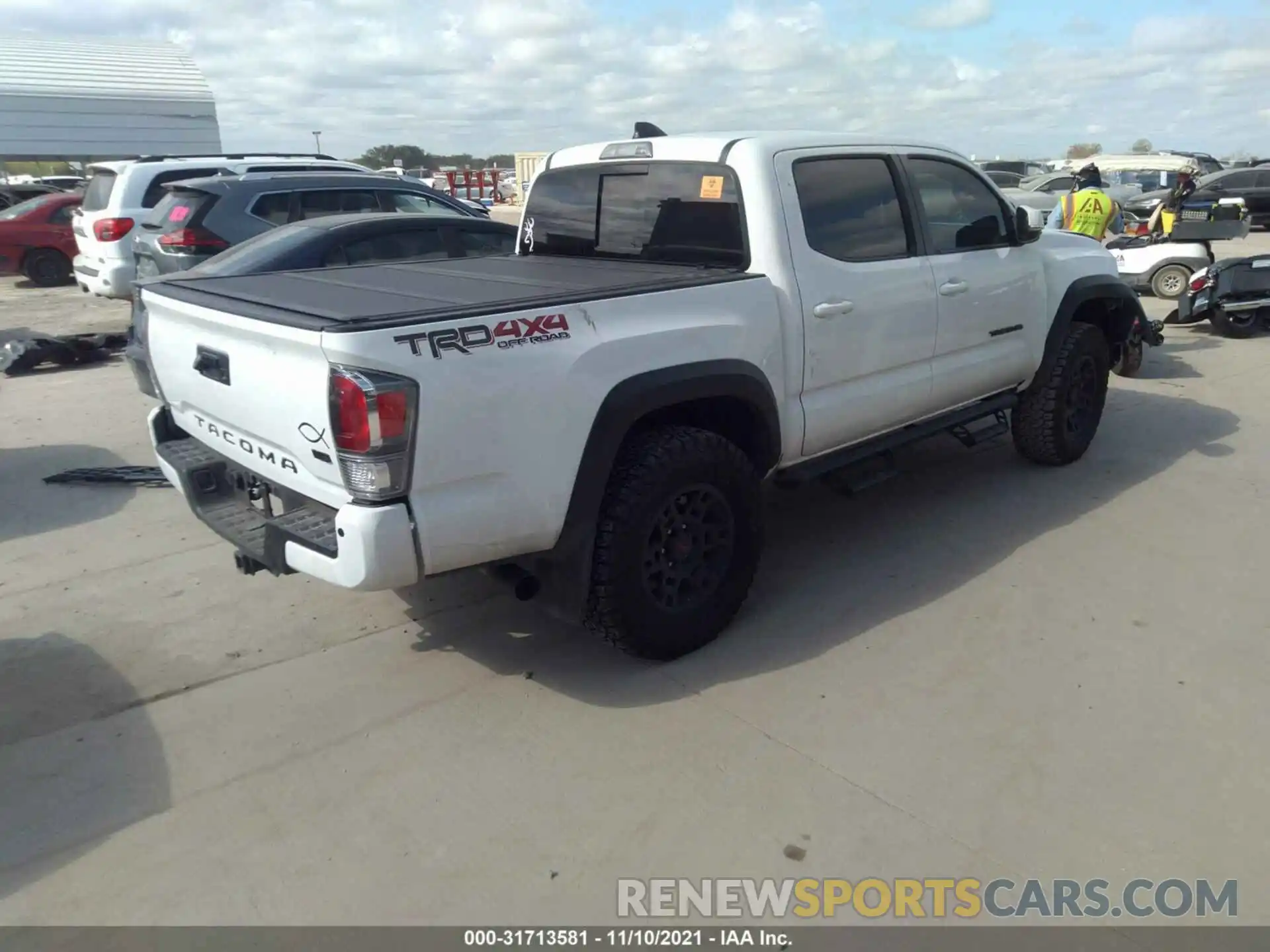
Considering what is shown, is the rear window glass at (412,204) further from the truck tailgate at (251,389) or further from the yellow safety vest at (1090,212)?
the yellow safety vest at (1090,212)

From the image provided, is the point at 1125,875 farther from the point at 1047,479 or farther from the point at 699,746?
the point at 1047,479

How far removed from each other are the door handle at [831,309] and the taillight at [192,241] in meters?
6.37

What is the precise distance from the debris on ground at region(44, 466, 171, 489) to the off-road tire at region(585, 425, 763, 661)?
358cm

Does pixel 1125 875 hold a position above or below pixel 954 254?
below

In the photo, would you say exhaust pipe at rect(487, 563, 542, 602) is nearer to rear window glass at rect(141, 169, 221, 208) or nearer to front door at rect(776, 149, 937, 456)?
front door at rect(776, 149, 937, 456)

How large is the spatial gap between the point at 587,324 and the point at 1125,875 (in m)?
2.26

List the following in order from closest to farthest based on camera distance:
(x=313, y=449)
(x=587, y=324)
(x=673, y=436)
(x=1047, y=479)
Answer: (x=313, y=449) → (x=587, y=324) → (x=673, y=436) → (x=1047, y=479)

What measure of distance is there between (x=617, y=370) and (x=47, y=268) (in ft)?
54.6

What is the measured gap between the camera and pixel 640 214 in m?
4.52

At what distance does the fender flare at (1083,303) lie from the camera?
219 inches

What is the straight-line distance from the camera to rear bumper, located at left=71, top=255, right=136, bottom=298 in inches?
419

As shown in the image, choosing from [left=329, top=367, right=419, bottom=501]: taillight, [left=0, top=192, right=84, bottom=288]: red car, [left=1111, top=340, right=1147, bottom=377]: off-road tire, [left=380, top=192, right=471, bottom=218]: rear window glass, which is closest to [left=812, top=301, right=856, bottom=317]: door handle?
[left=329, top=367, right=419, bottom=501]: taillight
